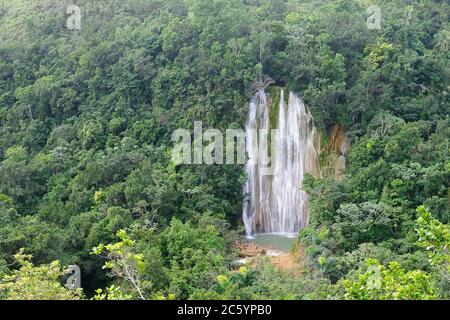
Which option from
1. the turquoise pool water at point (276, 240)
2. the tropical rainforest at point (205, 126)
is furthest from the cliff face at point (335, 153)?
the turquoise pool water at point (276, 240)

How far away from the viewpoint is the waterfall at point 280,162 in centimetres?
1936

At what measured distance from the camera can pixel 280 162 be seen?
19.8 m

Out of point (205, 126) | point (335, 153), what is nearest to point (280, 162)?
point (335, 153)

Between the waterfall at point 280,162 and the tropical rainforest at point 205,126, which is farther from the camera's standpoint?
the waterfall at point 280,162

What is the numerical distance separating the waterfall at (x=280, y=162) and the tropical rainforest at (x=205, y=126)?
0.49 meters

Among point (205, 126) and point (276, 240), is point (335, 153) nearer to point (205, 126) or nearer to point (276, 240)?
point (276, 240)

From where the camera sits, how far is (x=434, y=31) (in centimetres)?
2273

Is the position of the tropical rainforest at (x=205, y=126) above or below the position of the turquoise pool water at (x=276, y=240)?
above

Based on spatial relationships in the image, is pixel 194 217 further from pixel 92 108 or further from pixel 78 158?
pixel 92 108

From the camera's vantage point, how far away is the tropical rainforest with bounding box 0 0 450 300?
14.8 metres

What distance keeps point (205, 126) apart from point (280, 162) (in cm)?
264

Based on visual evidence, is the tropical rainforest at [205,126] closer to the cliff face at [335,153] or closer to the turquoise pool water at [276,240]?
the cliff face at [335,153]
